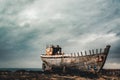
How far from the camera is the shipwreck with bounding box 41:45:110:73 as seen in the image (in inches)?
1555

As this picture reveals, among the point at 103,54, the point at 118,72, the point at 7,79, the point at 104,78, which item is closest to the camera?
the point at 7,79

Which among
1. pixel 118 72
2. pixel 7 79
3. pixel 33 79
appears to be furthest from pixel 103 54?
pixel 7 79

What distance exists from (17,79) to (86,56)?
17854 mm

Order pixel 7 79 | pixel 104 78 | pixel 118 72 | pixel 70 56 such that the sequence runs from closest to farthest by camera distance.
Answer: pixel 7 79
pixel 104 78
pixel 118 72
pixel 70 56

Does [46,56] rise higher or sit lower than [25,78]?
higher

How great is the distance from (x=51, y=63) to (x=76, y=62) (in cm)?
1061

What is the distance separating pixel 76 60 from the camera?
4350 cm

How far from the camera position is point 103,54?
128 ft

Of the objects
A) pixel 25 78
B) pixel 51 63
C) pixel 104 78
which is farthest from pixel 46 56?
pixel 25 78

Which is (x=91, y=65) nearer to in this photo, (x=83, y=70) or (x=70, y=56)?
(x=83, y=70)

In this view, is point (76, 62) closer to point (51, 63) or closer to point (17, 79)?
point (51, 63)

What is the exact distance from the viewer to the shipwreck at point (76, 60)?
39.5 meters

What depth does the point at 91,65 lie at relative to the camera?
4062cm

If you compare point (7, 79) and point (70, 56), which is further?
point (70, 56)
